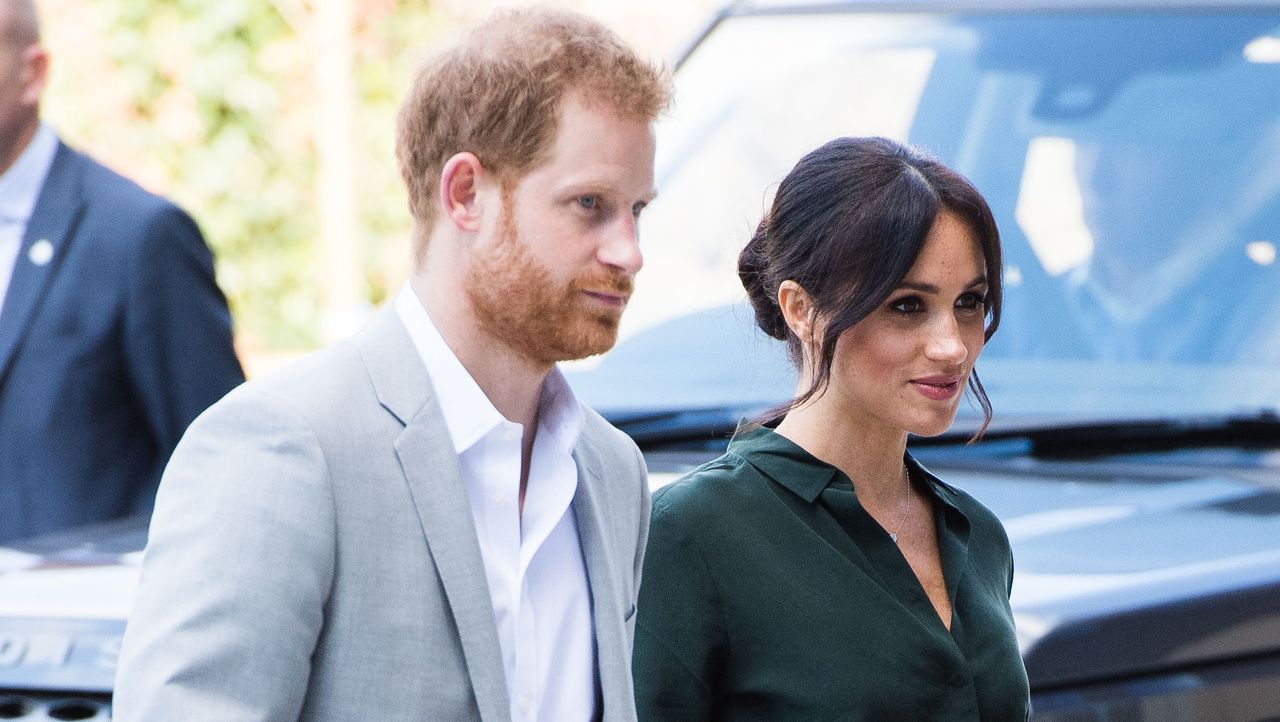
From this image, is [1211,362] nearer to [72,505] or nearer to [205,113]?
[72,505]

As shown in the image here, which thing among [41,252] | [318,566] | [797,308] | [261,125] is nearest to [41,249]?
[41,252]

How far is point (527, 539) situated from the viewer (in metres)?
2.15

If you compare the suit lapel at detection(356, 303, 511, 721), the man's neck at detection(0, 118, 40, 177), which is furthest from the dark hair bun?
the man's neck at detection(0, 118, 40, 177)

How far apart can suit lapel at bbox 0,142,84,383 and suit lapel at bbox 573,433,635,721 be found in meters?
1.98

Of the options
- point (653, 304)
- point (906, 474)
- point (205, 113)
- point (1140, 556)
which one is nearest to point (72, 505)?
point (653, 304)

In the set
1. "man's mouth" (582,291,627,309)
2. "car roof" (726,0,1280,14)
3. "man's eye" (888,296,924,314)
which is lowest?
"man's mouth" (582,291,627,309)

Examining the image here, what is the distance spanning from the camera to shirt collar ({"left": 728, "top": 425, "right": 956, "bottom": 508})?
103 inches

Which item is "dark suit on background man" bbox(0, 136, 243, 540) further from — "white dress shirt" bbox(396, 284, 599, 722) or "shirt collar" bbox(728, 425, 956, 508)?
→ "white dress shirt" bbox(396, 284, 599, 722)

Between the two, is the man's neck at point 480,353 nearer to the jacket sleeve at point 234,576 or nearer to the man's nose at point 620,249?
the man's nose at point 620,249

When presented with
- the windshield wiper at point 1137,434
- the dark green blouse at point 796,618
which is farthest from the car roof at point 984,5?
the dark green blouse at point 796,618

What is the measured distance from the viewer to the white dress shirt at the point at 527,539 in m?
2.07

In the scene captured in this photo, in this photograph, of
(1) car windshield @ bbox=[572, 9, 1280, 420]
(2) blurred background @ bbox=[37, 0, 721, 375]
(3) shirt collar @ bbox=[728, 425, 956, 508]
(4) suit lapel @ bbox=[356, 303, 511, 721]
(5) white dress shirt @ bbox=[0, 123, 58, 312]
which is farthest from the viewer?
(2) blurred background @ bbox=[37, 0, 721, 375]

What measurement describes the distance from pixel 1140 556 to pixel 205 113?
12.2 metres

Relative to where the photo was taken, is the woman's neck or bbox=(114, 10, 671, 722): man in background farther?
the woman's neck
